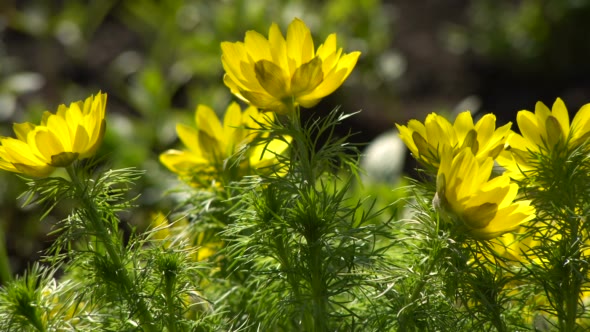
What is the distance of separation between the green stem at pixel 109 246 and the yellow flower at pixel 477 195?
0.30 m

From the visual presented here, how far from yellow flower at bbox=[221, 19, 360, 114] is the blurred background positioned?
4.76ft

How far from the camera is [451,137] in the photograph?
0.78 m

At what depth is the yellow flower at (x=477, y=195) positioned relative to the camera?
698 mm

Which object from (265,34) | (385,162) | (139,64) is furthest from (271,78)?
(139,64)

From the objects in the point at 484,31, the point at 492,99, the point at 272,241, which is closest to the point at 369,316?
the point at 272,241

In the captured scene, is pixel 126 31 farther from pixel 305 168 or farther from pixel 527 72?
pixel 305 168

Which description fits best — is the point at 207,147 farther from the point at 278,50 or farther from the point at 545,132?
the point at 545,132

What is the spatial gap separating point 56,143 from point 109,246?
0.11 m

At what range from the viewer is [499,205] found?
71 cm

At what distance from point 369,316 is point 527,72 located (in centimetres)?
259

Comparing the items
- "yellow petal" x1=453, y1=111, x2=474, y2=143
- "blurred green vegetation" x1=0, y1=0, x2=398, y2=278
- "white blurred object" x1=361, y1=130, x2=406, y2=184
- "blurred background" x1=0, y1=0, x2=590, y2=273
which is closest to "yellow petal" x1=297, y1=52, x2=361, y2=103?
"yellow petal" x1=453, y1=111, x2=474, y2=143

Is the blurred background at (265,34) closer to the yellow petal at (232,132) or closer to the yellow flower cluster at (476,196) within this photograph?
the yellow petal at (232,132)

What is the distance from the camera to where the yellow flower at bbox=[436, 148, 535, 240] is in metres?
0.70

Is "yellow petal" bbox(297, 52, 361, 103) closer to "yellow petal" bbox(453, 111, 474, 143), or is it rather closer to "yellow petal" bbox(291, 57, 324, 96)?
"yellow petal" bbox(291, 57, 324, 96)
